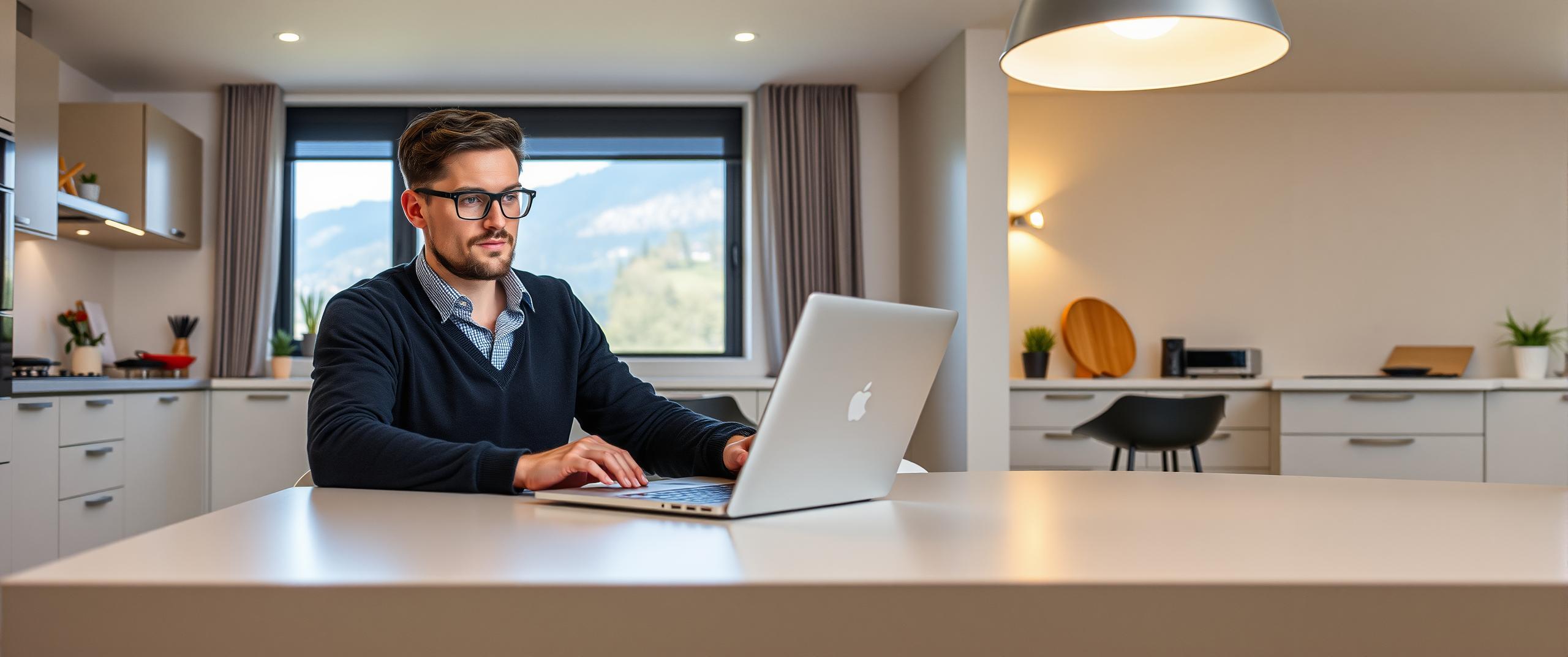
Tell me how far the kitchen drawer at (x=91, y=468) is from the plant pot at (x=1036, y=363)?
3825 mm

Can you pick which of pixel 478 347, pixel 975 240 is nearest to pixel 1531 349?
pixel 975 240

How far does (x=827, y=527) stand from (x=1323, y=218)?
17.1 feet

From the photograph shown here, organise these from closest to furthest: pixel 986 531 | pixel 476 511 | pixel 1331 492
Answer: pixel 986 531 < pixel 476 511 < pixel 1331 492

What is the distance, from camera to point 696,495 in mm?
1131

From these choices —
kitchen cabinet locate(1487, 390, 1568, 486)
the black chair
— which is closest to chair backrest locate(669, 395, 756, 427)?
the black chair

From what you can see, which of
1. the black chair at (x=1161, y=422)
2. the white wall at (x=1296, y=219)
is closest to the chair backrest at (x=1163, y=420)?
the black chair at (x=1161, y=422)

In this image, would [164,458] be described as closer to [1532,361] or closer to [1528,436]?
[1528,436]

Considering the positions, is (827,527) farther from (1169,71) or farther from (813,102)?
(813,102)

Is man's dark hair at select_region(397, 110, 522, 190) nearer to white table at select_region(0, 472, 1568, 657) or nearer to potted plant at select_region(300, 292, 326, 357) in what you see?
white table at select_region(0, 472, 1568, 657)

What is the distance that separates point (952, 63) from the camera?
4.55 m

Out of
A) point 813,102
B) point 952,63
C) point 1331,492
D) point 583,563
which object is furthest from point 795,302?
point 583,563

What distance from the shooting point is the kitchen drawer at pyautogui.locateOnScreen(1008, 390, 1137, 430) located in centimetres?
461

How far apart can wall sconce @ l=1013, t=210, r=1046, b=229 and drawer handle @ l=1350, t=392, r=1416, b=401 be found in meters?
1.61

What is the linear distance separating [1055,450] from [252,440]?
3565 millimetres
